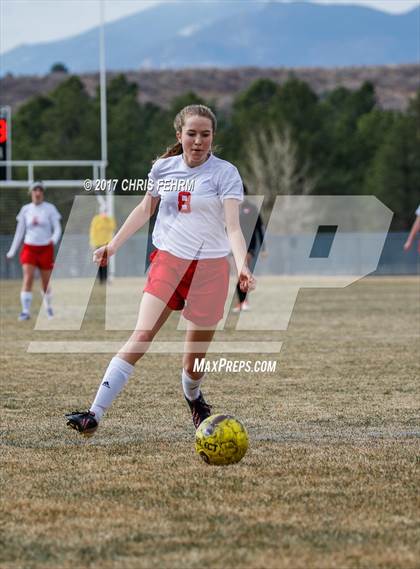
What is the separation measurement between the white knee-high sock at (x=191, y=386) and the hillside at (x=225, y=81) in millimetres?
115129

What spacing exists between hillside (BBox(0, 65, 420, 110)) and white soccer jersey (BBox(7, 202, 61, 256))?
104 metres

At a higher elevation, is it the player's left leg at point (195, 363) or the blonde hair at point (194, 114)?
the blonde hair at point (194, 114)

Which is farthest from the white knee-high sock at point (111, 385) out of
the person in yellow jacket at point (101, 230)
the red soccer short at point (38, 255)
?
the person in yellow jacket at point (101, 230)

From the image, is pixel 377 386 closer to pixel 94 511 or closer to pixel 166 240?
pixel 166 240

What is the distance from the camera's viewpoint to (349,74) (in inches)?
5448

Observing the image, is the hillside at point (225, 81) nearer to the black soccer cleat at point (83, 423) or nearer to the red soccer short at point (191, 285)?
the red soccer short at point (191, 285)

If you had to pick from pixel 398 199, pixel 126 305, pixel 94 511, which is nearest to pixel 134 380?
pixel 94 511

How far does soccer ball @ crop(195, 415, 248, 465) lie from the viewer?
601cm

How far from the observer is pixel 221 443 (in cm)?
601

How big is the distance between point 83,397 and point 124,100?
6434 centimetres

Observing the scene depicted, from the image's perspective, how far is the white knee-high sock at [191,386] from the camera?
23.6ft

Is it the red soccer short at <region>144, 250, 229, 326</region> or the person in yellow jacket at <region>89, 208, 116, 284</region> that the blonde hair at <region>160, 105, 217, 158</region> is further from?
the person in yellow jacket at <region>89, 208, 116, 284</region>

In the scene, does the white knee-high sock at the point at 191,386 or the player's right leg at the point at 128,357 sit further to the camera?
the white knee-high sock at the point at 191,386

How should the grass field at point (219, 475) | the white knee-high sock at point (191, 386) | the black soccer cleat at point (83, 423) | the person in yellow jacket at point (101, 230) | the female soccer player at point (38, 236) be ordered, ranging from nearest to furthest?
1. the grass field at point (219, 475)
2. the black soccer cleat at point (83, 423)
3. the white knee-high sock at point (191, 386)
4. the female soccer player at point (38, 236)
5. the person in yellow jacket at point (101, 230)
